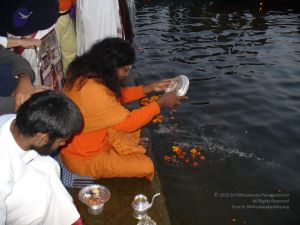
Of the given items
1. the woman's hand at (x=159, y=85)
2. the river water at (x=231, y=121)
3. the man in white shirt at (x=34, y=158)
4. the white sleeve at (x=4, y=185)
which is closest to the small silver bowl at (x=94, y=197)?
the man in white shirt at (x=34, y=158)

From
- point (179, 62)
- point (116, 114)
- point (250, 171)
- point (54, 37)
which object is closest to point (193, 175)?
→ point (250, 171)

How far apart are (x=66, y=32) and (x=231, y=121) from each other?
4479 mm

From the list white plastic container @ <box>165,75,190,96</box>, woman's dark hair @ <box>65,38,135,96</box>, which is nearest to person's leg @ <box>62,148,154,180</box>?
woman's dark hair @ <box>65,38,135,96</box>

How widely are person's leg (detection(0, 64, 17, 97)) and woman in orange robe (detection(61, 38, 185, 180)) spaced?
30.2 inches

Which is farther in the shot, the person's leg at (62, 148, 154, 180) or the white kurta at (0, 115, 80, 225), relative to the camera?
the person's leg at (62, 148, 154, 180)

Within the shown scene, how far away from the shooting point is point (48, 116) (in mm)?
2701

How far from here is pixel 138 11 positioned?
21500 millimetres

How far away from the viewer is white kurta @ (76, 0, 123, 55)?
6.61 m

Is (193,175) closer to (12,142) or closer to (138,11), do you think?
(12,142)

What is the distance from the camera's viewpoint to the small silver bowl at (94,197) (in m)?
4.21

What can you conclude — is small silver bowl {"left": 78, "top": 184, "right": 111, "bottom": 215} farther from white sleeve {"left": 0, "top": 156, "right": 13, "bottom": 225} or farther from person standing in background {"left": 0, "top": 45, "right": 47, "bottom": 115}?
white sleeve {"left": 0, "top": 156, "right": 13, "bottom": 225}

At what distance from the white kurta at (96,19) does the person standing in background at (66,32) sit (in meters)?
0.19

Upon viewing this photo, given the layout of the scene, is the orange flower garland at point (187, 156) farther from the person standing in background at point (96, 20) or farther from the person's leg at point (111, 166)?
the person standing in background at point (96, 20)

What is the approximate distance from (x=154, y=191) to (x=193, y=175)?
1.82 m
